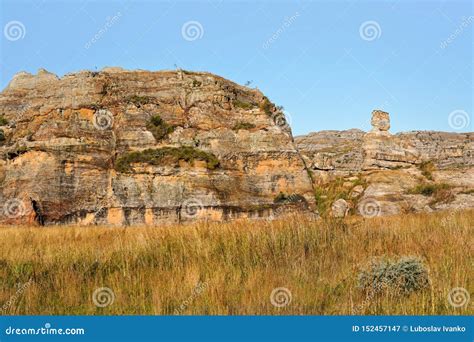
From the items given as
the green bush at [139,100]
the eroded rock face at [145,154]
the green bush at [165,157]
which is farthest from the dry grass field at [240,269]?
the green bush at [139,100]

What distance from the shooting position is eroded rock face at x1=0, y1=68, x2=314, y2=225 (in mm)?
47969

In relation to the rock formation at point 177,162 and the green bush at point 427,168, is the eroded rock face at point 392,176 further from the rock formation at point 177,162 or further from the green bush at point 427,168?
the rock formation at point 177,162

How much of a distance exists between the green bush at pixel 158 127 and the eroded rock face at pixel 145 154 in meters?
0.12

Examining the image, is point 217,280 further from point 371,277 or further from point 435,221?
point 435,221

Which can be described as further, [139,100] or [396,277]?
[139,100]

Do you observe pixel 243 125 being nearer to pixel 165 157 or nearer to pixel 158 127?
pixel 158 127

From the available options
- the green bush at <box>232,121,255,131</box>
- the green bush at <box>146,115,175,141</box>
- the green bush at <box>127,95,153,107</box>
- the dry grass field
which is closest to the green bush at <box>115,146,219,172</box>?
the green bush at <box>146,115,175,141</box>

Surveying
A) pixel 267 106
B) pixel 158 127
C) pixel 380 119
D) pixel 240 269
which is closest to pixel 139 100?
pixel 158 127

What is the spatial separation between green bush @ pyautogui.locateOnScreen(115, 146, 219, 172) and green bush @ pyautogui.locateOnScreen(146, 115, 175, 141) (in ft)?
10.8

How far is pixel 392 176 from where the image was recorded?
56.1 metres

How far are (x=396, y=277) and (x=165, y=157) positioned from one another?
154 ft

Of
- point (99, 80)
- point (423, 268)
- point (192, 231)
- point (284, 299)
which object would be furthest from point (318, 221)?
point (99, 80)

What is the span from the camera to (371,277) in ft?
17.9

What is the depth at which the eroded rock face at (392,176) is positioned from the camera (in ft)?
163
